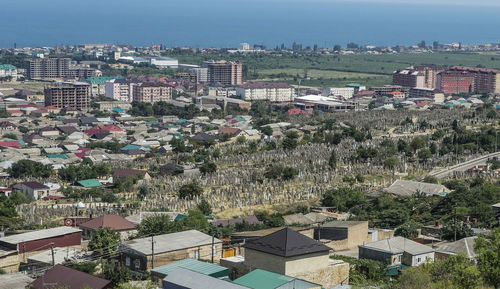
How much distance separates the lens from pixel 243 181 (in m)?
35.7

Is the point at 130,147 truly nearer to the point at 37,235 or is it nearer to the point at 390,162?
the point at 390,162

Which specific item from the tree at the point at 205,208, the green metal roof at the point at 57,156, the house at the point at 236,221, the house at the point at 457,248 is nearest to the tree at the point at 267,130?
the green metal roof at the point at 57,156

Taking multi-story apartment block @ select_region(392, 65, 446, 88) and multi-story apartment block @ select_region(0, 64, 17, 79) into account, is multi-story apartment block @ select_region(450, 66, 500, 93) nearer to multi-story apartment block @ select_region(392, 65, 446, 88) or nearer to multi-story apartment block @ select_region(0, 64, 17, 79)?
multi-story apartment block @ select_region(392, 65, 446, 88)

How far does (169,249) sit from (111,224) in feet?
17.1

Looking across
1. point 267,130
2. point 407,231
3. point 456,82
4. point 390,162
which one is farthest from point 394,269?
point 456,82

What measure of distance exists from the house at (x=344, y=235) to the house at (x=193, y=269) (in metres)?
5.01

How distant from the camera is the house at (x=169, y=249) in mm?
18672

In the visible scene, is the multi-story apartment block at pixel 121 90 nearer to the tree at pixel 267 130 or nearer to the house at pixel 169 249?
the tree at pixel 267 130

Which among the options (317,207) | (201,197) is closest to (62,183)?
(201,197)

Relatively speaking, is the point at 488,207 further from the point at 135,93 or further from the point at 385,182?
the point at 135,93

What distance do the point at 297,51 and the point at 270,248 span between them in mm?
116543

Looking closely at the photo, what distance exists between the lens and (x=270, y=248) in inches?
672

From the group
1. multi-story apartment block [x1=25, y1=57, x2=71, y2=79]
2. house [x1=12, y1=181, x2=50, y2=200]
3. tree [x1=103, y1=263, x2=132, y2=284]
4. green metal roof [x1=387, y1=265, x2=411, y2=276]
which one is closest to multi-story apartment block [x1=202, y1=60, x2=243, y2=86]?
multi-story apartment block [x1=25, y1=57, x2=71, y2=79]

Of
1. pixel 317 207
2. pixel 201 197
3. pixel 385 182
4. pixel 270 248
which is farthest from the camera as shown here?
pixel 385 182
